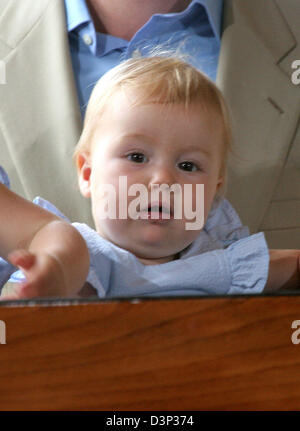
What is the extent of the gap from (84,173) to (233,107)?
172 mm

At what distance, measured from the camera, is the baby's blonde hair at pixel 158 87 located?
518 mm

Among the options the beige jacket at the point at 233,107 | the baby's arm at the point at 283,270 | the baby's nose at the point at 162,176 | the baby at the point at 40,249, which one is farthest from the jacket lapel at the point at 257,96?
the baby at the point at 40,249

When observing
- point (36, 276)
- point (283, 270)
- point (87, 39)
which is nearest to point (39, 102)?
point (87, 39)

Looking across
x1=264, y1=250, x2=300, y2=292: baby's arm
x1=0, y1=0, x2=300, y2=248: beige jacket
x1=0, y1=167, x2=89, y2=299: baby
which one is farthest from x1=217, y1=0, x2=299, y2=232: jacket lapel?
x1=0, y1=167, x2=89, y2=299: baby

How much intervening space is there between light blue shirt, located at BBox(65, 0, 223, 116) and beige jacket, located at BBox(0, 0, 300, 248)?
0.04 ft

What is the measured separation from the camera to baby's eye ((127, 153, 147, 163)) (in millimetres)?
490

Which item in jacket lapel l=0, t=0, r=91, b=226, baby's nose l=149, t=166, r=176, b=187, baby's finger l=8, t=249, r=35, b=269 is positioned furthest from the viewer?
jacket lapel l=0, t=0, r=91, b=226

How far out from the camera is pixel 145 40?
662 millimetres

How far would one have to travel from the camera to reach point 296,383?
33cm

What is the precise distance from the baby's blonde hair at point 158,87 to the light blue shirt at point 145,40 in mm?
68

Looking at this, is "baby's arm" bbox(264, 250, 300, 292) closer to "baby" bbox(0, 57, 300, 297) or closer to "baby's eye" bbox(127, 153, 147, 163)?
"baby" bbox(0, 57, 300, 297)

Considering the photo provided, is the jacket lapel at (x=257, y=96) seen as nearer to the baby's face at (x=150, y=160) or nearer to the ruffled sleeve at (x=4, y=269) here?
the baby's face at (x=150, y=160)
